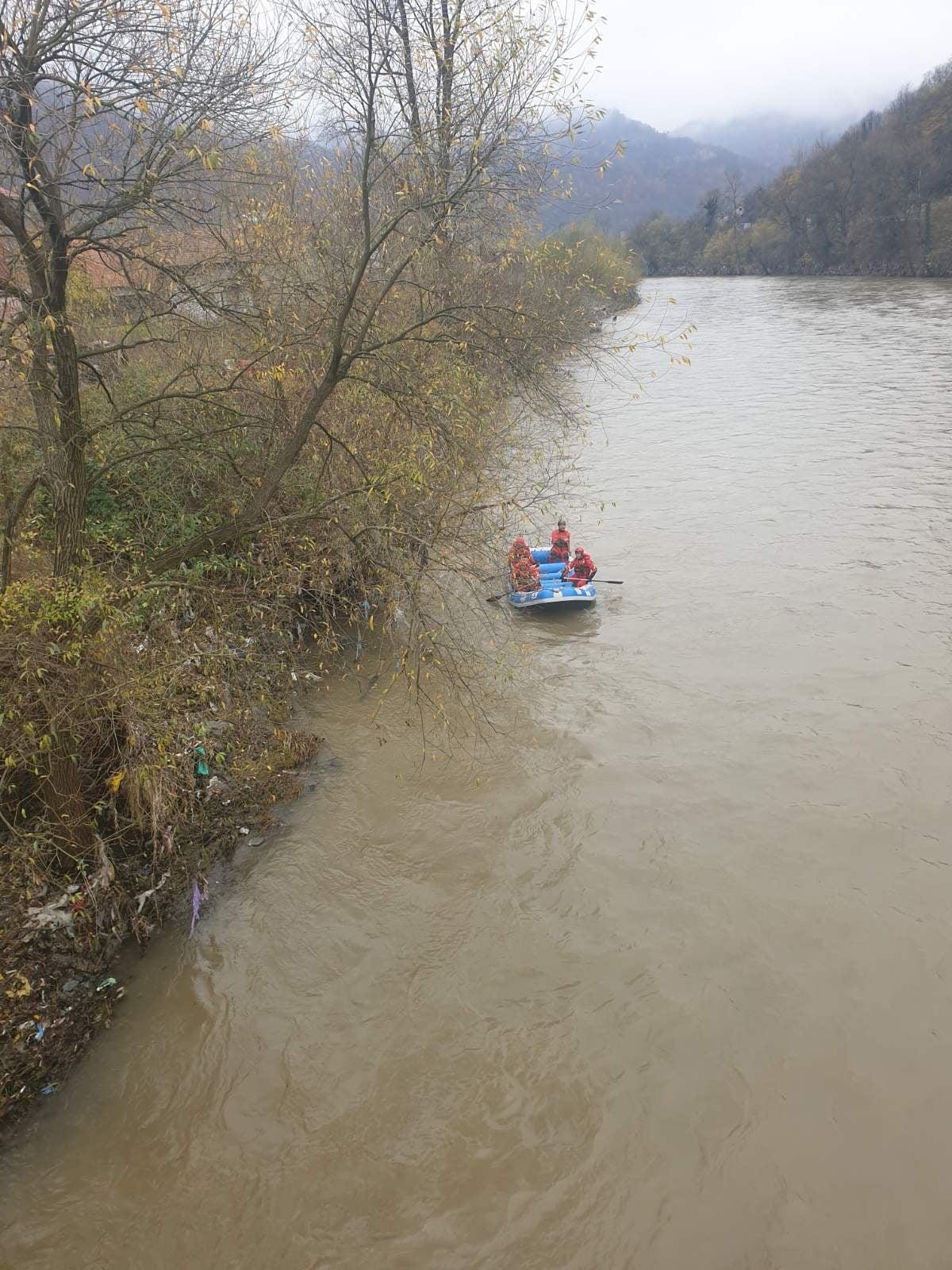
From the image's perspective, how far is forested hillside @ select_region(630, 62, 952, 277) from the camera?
5094 centimetres

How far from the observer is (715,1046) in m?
5.09

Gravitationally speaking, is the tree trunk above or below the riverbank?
above

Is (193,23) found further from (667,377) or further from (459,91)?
(667,377)

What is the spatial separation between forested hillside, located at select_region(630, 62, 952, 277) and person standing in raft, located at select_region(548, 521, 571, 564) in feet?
157

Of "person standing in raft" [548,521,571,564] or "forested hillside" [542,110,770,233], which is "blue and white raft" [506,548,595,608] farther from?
"forested hillside" [542,110,770,233]

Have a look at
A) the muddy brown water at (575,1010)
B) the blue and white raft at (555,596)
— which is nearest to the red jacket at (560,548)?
the blue and white raft at (555,596)

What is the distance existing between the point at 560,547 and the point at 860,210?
187 feet

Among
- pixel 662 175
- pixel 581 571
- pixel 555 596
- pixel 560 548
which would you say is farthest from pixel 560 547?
pixel 662 175

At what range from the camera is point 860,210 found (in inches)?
2146

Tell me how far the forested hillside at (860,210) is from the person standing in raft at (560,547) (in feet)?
157

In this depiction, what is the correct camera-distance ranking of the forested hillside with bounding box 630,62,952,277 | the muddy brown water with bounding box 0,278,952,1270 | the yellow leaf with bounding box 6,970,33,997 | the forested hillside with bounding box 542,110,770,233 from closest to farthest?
the muddy brown water with bounding box 0,278,952,1270
the yellow leaf with bounding box 6,970,33,997
the forested hillside with bounding box 630,62,952,277
the forested hillside with bounding box 542,110,770,233

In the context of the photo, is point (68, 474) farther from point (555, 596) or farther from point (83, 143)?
point (555, 596)

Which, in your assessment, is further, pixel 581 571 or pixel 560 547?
pixel 560 547

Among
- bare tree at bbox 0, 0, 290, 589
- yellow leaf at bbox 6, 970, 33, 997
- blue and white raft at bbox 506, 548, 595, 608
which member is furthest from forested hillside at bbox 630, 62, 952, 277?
yellow leaf at bbox 6, 970, 33, 997
